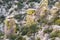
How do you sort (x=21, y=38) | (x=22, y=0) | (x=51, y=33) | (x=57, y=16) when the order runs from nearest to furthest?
(x=51, y=33) < (x=57, y=16) < (x=21, y=38) < (x=22, y=0)

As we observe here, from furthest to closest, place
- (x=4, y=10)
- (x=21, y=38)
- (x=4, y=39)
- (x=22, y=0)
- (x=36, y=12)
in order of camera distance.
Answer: (x=22, y=0)
(x=4, y=10)
(x=36, y=12)
(x=4, y=39)
(x=21, y=38)

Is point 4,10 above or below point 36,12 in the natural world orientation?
below

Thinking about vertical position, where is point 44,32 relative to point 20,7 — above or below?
above

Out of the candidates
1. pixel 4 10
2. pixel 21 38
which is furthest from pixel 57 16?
pixel 4 10

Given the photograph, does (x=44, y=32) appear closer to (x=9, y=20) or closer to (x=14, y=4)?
(x=9, y=20)

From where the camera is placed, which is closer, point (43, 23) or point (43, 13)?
point (43, 23)

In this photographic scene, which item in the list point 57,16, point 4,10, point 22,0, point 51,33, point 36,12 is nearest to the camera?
point 51,33

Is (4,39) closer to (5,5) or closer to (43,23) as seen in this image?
(43,23)

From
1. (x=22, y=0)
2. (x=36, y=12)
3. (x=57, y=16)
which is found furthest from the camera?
(x=22, y=0)

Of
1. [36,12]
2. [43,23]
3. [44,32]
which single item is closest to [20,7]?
[36,12]
